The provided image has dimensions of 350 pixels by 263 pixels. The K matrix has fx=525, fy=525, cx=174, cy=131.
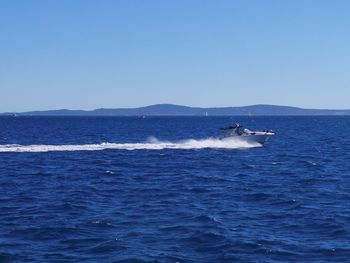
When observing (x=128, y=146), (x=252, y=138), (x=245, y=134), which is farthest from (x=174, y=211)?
(x=252, y=138)

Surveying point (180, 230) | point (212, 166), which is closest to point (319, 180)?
point (212, 166)

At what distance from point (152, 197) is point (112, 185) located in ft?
21.1

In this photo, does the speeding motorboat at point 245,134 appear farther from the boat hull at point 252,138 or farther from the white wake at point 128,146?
the white wake at point 128,146

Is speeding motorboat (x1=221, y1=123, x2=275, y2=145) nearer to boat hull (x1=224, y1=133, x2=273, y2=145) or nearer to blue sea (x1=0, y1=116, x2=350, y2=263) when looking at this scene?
boat hull (x1=224, y1=133, x2=273, y2=145)

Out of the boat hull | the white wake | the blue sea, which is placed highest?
the boat hull

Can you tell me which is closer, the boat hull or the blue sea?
the blue sea

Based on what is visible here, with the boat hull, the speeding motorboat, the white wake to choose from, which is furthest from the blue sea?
the boat hull

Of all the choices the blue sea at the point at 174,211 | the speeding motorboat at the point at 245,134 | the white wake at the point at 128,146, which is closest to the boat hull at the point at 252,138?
the speeding motorboat at the point at 245,134

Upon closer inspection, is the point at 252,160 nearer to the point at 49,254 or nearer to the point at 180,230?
the point at 180,230

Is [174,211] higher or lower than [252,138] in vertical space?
lower

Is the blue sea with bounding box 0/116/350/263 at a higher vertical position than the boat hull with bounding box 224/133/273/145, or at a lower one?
lower

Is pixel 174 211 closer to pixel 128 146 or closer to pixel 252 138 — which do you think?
pixel 128 146

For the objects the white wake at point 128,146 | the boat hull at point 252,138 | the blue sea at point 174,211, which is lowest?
the blue sea at point 174,211

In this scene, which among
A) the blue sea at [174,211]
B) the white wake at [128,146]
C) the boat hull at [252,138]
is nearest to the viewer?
the blue sea at [174,211]
